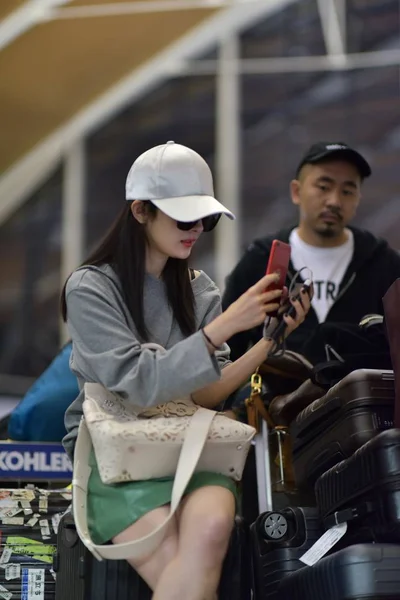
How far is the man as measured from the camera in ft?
10.8

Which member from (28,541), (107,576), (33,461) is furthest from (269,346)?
(33,461)

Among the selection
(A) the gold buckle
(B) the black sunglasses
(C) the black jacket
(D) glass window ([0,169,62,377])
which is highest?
(D) glass window ([0,169,62,377])

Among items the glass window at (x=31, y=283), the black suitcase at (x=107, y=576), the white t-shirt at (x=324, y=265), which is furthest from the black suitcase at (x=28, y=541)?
the glass window at (x=31, y=283)

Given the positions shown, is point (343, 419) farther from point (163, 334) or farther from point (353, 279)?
point (353, 279)

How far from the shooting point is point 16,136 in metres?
7.60

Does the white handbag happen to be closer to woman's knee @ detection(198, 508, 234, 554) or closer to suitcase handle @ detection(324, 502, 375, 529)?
woman's knee @ detection(198, 508, 234, 554)

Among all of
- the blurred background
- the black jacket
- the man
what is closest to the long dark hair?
the black jacket

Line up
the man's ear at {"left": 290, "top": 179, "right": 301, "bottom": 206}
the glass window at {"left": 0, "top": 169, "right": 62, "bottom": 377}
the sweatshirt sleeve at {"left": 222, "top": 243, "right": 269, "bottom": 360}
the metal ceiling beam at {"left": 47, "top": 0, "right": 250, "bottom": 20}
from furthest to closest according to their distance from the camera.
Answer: the glass window at {"left": 0, "top": 169, "right": 62, "bottom": 377} → the metal ceiling beam at {"left": 47, "top": 0, "right": 250, "bottom": 20} → the man's ear at {"left": 290, "top": 179, "right": 301, "bottom": 206} → the sweatshirt sleeve at {"left": 222, "top": 243, "right": 269, "bottom": 360}

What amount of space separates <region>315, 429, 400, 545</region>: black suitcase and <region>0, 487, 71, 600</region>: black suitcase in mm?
747

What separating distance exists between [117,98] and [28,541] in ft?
17.8

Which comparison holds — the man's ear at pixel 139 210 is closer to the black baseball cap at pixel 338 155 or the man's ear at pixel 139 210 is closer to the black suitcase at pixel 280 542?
the black suitcase at pixel 280 542

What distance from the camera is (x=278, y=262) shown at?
2123 mm

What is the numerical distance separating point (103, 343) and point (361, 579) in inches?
26.8

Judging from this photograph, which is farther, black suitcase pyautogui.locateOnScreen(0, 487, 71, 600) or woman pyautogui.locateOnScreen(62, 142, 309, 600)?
black suitcase pyautogui.locateOnScreen(0, 487, 71, 600)
